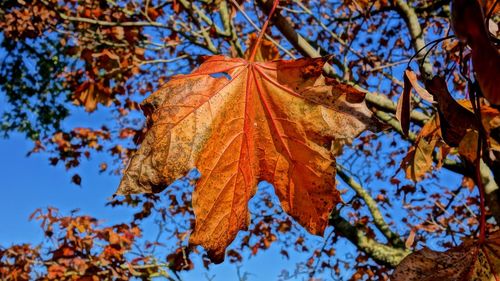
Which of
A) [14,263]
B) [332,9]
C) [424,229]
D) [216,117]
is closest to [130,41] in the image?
[332,9]

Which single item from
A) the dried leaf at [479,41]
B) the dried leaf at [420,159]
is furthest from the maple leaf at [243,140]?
the dried leaf at [420,159]

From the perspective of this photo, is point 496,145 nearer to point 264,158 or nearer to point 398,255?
point 264,158

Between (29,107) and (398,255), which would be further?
(29,107)

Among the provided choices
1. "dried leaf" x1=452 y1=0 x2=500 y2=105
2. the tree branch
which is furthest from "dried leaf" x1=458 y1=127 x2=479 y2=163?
the tree branch

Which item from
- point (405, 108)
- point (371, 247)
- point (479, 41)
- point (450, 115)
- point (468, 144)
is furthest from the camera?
point (371, 247)

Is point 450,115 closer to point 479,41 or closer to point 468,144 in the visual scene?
point 479,41

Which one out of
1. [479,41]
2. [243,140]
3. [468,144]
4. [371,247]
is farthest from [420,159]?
[371,247]

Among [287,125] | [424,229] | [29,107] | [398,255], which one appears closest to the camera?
[287,125]
